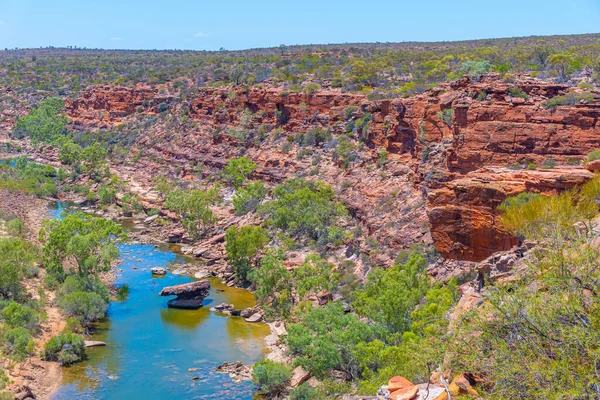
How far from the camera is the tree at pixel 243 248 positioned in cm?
4697

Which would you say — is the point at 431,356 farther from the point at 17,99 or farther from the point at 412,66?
the point at 17,99

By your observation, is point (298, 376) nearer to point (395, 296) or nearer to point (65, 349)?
point (395, 296)

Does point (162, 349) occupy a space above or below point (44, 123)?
below

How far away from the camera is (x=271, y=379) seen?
29.2m

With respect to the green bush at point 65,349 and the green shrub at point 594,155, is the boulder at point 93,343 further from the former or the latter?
the green shrub at point 594,155

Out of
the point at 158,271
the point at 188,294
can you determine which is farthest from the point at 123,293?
the point at 158,271

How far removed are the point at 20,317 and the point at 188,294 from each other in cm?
1135

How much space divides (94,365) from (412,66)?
186 ft

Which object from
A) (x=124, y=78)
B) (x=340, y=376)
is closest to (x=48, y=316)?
(x=340, y=376)

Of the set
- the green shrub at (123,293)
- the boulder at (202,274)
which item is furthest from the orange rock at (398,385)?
the boulder at (202,274)

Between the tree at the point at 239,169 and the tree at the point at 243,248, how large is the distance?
21.0 metres

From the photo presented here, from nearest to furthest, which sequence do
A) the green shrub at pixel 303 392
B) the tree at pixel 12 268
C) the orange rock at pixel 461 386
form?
the orange rock at pixel 461 386, the green shrub at pixel 303 392, the tree at pixel 12 268

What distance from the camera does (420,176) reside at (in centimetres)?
4419

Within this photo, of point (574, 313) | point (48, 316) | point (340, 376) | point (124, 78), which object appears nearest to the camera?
point (574, 313)
